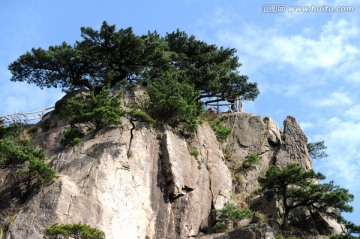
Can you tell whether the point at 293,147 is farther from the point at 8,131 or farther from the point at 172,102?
the point at 8,131

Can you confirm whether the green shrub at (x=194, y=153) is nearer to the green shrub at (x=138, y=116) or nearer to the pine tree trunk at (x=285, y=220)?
the green shrub at (x=138, y=116)

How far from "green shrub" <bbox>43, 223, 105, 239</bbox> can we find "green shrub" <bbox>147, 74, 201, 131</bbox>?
951 centimetres

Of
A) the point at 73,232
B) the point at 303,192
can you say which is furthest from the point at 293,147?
the point at 73,232

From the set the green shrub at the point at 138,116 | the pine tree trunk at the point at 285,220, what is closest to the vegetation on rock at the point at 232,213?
the pine tree trunk at the point at 285,220

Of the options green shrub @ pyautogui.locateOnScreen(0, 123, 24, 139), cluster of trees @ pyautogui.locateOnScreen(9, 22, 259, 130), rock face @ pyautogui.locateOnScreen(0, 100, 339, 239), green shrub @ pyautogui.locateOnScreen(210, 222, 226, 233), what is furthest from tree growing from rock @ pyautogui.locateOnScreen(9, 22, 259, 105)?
green shrub @ pyautogui.locateOnScreen(210, 222, 226, 233)

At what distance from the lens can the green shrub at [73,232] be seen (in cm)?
2100

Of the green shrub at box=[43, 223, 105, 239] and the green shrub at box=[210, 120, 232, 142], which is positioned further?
the green shrub at box=[210, 120, 232, 142]

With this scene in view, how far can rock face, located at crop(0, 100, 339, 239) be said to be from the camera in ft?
76.6

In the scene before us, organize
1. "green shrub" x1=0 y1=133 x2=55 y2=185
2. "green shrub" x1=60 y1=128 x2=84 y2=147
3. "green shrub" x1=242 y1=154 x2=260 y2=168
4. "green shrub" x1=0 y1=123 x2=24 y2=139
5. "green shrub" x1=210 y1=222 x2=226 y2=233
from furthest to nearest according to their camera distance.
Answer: "green shrub" x1=242 y1=154 x2=260 y2=168, "green shrub" x1=60 y1=128 x2=84 y2=147, "green shrub" x1=0 y1=123 x2=24 y2=139, "green shrub" x1=210 y1=222 x2=226 y2=233, "green shrub" x1=0 y1=133 x2=55 y2=185

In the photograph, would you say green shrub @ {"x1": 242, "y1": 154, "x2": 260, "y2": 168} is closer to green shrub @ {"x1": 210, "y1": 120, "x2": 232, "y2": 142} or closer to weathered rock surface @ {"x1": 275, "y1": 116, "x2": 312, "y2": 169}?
weathered rock surface @ {"x1": 275, "y1": 116, "x2": 312, "y2": 169}

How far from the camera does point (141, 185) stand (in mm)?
25797

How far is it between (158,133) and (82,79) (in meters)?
7.71

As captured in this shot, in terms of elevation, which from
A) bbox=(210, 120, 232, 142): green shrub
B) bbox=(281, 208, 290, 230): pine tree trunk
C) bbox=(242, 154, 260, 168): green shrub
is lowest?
bbox=(281, 208, 290, 230): pine tree trunk

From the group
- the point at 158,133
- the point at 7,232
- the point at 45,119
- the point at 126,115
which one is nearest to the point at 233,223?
the point at 158,133
